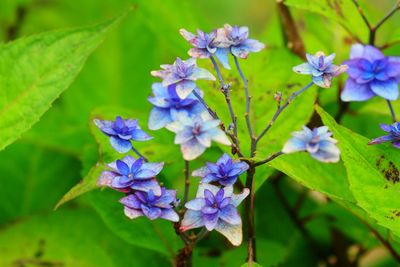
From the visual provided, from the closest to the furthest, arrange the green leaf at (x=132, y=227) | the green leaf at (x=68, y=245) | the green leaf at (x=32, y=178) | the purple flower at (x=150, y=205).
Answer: the purple flower at (x=150, y=205)
the green leaf at (x=132, y=227)
the green leaf at (x=68, y=245)
the green leaf at (x=32, y=178)

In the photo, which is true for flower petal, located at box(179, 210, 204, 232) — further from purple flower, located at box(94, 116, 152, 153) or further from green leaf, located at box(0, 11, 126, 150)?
green leaf, located at box(0, 11, 126, 150)

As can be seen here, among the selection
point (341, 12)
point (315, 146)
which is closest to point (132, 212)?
point (315, 146)

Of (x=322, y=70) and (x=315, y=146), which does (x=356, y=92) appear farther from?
(x=315, y=146)

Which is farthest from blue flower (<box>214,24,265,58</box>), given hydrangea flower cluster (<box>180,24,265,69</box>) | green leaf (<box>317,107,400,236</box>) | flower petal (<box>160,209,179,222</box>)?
flower petal (<box>160,209,179,222</box>)

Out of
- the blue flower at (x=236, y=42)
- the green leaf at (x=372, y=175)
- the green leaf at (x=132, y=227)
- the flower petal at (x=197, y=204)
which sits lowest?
the green leaf at (x=132, y=227)

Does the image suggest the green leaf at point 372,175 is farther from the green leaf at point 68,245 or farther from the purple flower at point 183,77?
the green leaf at point 68,245

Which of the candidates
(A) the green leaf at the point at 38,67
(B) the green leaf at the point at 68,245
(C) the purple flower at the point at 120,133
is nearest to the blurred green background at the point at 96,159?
(B) the green leaf at the point at 68,245

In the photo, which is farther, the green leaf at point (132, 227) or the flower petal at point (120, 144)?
the green leaf at point (132, 227)
